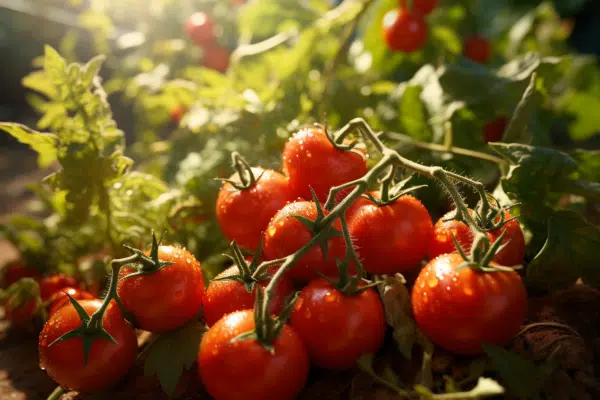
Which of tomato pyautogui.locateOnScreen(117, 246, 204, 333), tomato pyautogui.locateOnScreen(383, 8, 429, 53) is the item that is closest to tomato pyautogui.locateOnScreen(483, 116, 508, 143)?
tomato pyautogui.locateOnScreen(383, 8, 429, 53)

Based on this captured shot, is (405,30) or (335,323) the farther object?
(405,30)

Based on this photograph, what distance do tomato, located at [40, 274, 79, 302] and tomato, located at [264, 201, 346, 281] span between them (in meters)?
0.65

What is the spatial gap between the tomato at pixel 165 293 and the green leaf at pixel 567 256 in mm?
531

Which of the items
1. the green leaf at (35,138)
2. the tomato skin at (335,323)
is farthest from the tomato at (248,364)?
the green leaf at (35,138)

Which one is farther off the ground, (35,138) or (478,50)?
(35,138)

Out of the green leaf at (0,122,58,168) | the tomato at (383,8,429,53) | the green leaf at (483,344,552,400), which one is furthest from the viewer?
the tomato at (383,8,429,53)

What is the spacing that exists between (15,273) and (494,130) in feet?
4.15

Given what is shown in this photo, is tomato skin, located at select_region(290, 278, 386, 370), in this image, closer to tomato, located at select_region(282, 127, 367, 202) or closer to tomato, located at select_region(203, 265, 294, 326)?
tomato, located at select_region(203, 265, 294, 326)

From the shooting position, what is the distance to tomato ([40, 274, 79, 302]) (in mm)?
1141

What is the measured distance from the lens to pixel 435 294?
0.65m

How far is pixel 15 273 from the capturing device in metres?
1.26

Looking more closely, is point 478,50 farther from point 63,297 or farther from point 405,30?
point 63,297

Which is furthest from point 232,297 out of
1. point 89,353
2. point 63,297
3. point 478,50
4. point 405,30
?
point 478,50

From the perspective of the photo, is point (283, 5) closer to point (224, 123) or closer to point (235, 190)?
point (224, 123)
